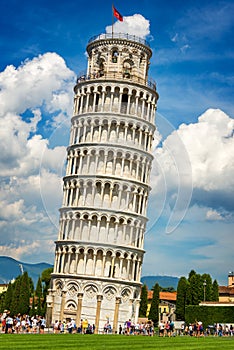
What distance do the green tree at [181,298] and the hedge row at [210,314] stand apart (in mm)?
17286

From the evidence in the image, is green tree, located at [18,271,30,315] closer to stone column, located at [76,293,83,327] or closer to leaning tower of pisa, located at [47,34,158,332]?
leaning tower of pisa, located at [47,34,158,332]

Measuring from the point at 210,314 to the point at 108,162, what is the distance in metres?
23.0

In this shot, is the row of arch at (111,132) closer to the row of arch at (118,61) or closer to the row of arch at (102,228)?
the row of arch at (118,61)

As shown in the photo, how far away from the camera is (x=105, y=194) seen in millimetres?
67562

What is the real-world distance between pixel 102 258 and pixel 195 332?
15796 mm

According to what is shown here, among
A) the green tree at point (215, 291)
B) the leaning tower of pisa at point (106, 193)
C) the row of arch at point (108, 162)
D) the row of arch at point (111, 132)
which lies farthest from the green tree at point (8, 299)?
the row of arch at point (111, 132)

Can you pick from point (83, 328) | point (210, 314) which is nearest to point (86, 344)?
point (83, 328)

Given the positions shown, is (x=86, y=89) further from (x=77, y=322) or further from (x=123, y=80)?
(x=77, y=322)

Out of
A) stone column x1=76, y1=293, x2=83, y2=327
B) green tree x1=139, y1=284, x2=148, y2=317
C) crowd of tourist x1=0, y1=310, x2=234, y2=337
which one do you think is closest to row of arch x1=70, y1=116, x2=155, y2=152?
stone column x1=76, y1=293, x2=83, y2=327

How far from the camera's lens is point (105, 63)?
73125 millimetres

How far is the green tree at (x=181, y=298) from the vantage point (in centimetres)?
9200

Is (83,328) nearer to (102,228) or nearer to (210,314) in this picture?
(102,228)

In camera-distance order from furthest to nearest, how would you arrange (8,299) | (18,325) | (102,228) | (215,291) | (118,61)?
(8,299)
(215,291)
(118,61)
(102,228)
(18,325)

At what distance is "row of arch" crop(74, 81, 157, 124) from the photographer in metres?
70.2
